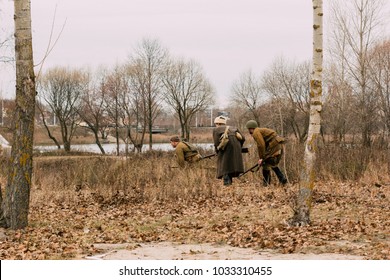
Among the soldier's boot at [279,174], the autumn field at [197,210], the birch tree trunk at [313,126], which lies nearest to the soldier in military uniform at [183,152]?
the autumn field at [197,210]

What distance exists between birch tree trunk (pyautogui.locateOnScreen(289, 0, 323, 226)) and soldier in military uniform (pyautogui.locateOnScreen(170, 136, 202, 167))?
7328 millimetres

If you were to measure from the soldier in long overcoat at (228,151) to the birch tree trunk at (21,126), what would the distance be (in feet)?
19.9

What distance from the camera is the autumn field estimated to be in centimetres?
923

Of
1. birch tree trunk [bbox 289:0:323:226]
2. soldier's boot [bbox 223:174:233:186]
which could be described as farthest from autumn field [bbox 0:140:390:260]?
birch tree trunk [bbox 289:0:323:226]

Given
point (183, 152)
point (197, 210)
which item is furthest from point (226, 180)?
point (197, 210)

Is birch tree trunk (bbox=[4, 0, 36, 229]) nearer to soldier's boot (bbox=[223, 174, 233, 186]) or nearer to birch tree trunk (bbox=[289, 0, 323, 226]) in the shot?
birch tree trunk (bbox=[289, 0, 323, 226])

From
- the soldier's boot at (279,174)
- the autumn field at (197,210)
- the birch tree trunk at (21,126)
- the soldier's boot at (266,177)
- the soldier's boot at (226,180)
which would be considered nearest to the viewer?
the autumn field at (197,210)

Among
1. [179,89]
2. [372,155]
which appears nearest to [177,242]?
[372,155]

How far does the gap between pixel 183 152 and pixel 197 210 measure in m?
4.44

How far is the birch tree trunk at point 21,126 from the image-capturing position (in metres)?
10.7

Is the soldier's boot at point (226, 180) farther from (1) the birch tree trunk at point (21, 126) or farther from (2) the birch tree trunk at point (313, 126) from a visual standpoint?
(1) the birch tree trunk at point (21, 126)

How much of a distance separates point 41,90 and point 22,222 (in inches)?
2176

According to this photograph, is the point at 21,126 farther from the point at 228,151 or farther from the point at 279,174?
the point at 279,174
